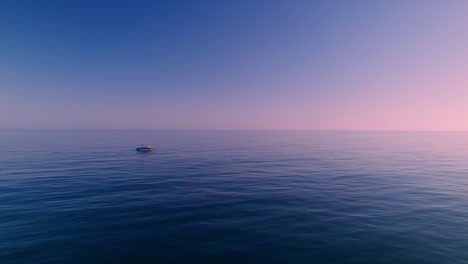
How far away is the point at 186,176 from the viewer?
32.6 m

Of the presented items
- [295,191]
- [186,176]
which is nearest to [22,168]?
[186,176]

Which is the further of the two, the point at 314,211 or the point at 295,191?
the point at 295,191

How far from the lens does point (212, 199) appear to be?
21.6 m

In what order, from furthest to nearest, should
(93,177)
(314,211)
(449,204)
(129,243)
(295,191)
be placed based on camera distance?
(93,177) → (295,191) → (449,204) → (314,211) → (129,243)

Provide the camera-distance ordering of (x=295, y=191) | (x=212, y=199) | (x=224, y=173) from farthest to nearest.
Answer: (x=224, y=173) < (x=295, y=191) < (x=212, y=199)

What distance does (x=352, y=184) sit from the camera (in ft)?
90.0

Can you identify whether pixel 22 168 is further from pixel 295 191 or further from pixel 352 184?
pixel 352 184

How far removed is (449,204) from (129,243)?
24765 millimetres

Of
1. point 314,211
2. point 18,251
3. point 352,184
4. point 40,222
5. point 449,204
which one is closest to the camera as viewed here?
point 18,251

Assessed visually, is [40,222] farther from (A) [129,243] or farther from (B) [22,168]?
(B) [22,168]

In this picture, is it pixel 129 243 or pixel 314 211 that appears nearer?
pixel 129 243

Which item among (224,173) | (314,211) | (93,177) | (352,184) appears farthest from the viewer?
(224,173)

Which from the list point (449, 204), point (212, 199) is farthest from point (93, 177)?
point (449, 204)

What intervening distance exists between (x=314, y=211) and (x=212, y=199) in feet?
28.7
